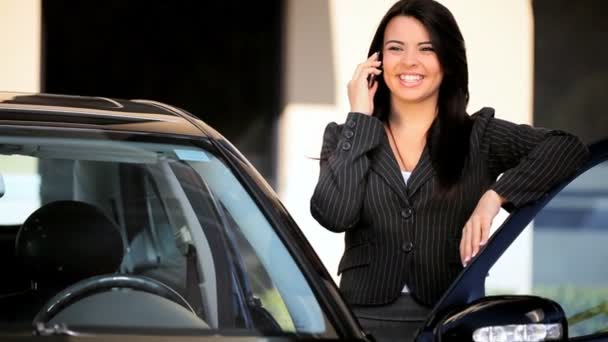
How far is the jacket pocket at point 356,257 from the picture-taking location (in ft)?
9.91

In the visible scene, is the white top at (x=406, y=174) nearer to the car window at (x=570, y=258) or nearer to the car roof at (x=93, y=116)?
the car window at (x=570, y=258)

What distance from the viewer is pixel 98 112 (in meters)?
2.65

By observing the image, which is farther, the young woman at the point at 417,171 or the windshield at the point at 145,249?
the young woman at the point at 417,171

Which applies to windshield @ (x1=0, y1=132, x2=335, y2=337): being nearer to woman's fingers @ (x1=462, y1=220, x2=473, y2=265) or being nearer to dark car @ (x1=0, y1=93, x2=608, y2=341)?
dark car @ (x1=0, y1=93, x2=608, y2=341)

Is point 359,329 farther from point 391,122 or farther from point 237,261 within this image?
point 391,122

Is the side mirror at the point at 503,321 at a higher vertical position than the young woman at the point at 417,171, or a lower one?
lower

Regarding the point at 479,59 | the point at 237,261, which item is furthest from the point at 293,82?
the point at 237,261

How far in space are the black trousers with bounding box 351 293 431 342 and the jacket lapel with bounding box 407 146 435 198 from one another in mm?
252

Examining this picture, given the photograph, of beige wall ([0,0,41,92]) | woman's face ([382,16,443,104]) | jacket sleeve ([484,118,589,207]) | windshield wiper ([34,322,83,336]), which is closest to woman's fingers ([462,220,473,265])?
jacket sleeve ([484,118,589,207])

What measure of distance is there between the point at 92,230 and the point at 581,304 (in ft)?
3.42

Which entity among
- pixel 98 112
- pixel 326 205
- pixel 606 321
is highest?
pixel 98 112

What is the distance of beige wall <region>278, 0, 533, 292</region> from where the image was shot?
26.1 feet

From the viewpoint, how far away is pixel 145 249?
309 centimetres

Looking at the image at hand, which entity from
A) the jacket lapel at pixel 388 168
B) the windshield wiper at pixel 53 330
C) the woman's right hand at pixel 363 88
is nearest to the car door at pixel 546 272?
the jacket lapel at pixel 388 168
